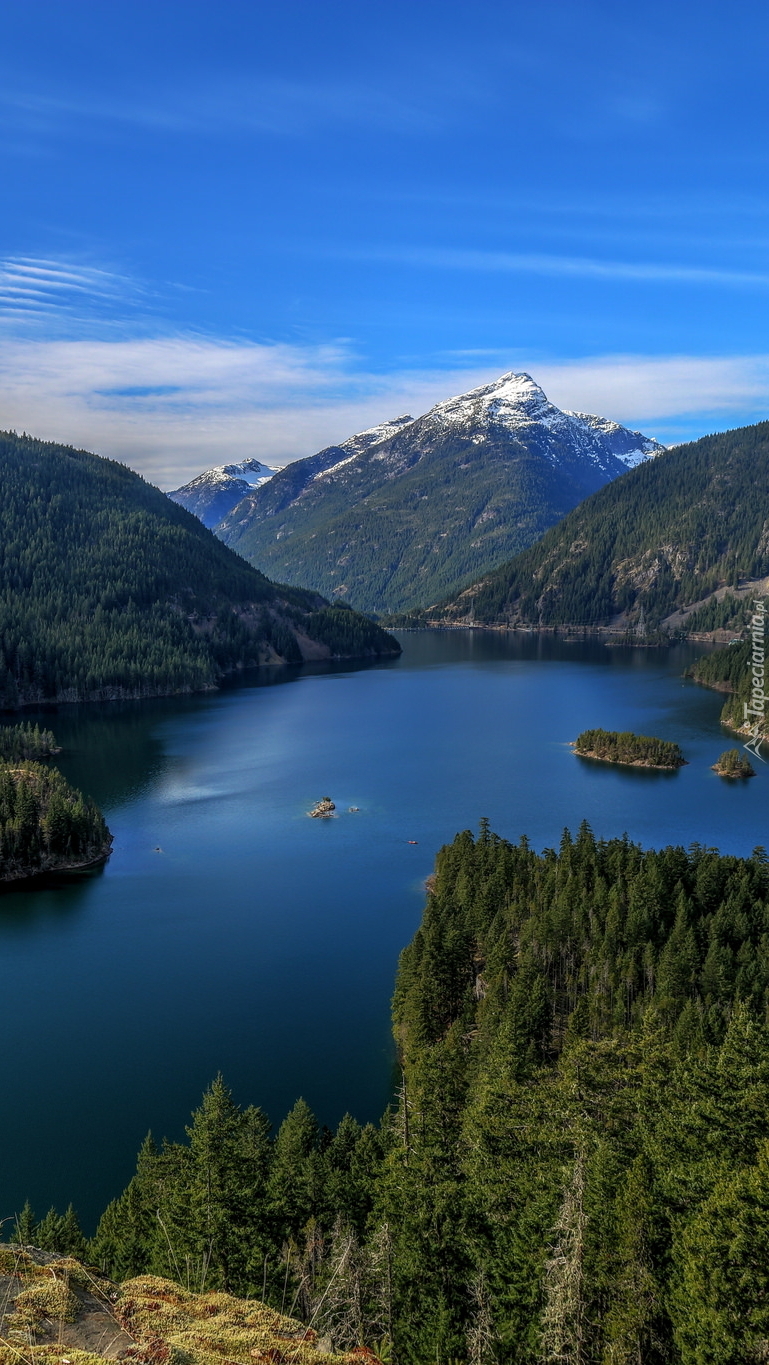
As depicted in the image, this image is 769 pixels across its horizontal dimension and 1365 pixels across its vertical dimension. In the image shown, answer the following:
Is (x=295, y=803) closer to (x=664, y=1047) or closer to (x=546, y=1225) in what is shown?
(x=664, y=1047)

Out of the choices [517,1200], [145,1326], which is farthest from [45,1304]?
[517,1200]

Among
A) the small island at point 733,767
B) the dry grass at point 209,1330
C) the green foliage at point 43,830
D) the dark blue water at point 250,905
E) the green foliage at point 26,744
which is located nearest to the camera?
the dry grass at point 209,1330

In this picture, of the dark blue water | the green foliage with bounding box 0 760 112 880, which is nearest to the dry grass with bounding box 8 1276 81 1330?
the dark blue water

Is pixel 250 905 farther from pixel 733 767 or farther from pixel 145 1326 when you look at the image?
pixel 733 767

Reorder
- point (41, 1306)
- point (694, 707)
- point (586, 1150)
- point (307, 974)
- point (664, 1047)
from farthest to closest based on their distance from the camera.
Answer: point (694, 707) → point (307, 974) → point (664, 1047) → point (586, 1150) → point (41, 1306)

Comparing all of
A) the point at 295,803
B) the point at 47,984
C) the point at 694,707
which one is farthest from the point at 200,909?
the point at 694,707

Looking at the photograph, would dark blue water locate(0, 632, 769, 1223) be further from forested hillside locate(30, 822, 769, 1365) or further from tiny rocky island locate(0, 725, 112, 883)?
forested hillside locate(30, 822, 769, 1365)

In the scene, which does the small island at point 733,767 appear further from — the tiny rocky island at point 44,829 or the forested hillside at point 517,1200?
the tiny rocky island at point 44,829

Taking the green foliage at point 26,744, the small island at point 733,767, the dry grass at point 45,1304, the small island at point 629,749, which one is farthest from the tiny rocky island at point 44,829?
the small island at point 733,767
